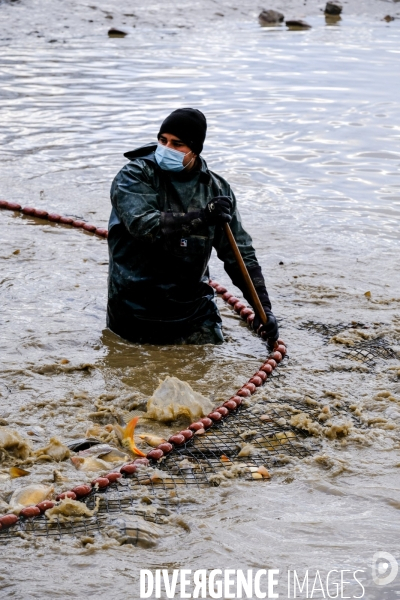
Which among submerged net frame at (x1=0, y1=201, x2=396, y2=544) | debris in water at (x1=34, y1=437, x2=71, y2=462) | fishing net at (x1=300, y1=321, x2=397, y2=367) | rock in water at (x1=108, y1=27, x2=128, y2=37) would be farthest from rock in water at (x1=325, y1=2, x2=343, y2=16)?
debris in water at (x1=34, y1=437, x2=71, y2=462)

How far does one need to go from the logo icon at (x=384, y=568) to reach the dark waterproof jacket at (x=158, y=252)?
2.36 metres

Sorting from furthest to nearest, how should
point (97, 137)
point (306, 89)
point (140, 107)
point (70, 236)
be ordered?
point (306, 89) → point (140, 107) → point (97, 137) → point (70, 236)

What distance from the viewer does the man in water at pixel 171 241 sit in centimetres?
541

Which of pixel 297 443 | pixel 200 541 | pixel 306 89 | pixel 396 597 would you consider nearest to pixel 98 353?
pixel 297 443

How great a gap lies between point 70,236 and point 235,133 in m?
4.35

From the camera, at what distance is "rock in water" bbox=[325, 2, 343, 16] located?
2170cm

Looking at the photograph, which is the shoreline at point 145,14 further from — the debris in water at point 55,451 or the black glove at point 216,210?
the debris in water at point 55,451

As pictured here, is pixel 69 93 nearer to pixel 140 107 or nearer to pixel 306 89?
pixel 140 107

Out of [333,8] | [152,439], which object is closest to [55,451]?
[152,439]

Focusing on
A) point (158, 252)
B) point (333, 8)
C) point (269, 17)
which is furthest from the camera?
point (333, 8)

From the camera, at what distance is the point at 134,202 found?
17.9 ft

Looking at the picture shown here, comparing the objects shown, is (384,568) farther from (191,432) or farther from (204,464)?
(191,432)

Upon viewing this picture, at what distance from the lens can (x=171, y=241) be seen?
5418mm

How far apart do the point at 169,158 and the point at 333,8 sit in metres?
17.7
